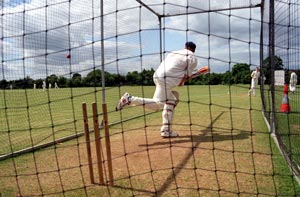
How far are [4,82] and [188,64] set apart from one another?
3.24 metres

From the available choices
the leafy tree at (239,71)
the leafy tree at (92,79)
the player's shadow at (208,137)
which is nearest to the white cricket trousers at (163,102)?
the player's shadow at (208,137)

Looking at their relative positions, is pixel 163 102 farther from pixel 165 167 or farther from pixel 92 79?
pixel 165 167

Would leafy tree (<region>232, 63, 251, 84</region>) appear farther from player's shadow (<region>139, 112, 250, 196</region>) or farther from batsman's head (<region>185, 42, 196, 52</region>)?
player's shadow (<region>139, 112, 250, 196</region>)

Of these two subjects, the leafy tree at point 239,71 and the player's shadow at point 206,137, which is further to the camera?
the leafy tree at point 239,71

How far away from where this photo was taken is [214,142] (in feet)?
20.5

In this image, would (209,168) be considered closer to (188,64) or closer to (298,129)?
(188,64)

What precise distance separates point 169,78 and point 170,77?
5 centimetres

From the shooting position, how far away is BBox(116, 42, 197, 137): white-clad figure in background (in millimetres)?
6477

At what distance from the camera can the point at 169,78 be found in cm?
659

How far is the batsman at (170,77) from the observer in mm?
6478

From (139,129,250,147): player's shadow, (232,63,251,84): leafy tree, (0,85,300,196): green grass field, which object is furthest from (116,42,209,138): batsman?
(232,63,251,84): leafy tree

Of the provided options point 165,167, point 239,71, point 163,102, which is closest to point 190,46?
point 163,102

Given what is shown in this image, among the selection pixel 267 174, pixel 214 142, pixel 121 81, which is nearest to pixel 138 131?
pixel 121 81

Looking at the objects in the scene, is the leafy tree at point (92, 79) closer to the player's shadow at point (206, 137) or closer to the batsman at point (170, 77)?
the batsman at point (170, 77)
